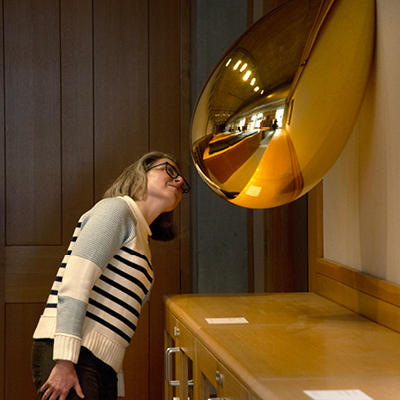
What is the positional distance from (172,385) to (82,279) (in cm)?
36

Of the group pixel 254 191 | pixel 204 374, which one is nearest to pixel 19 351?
pixel 204 374

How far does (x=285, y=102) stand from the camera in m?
0.99

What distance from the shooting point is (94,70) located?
2.18 m

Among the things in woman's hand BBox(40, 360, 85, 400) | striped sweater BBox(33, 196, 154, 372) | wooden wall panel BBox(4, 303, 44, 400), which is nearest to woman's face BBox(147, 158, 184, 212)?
striped sweater BBox(33, 196, 154, 372)

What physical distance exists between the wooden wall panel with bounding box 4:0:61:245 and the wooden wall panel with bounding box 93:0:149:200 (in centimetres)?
17

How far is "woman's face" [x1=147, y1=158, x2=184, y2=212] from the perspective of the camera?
1460mm

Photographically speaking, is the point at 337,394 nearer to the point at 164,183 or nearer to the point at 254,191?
the point at 254,191

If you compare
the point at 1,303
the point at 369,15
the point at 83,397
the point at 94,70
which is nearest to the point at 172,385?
the point at 83,397

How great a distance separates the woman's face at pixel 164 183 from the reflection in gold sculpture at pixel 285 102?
0.37 meters

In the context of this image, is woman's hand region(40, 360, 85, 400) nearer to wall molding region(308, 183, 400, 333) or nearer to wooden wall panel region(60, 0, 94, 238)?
wall molding region(308, 183, 400, 333)

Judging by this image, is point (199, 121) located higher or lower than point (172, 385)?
higher

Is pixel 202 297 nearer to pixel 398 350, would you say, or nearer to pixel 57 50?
pixel 398 350

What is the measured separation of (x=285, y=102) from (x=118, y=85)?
4.37ft

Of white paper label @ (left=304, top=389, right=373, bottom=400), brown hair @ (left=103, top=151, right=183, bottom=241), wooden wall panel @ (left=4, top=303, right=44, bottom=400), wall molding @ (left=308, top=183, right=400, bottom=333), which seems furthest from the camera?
wooden wall panel @ (left=4, top=303, right=44, bottom=400)
